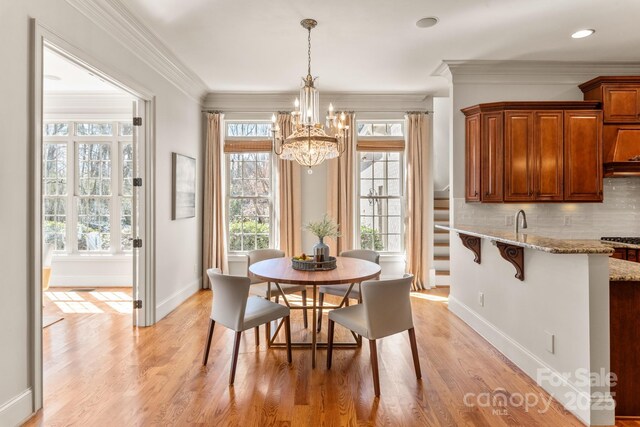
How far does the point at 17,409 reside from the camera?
2.13 metres

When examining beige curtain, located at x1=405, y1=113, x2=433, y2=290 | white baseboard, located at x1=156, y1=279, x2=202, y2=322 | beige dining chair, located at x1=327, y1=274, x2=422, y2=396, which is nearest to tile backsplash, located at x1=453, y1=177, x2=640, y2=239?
beige curtain, located at x1=405, y1=113, x2=433, y2=290

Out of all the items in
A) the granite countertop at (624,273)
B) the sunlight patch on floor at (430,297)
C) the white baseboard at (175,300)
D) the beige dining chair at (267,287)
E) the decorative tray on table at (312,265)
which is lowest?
the sunlight patch on floor at (430,297)

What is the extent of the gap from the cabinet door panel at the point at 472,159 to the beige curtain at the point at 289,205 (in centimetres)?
242

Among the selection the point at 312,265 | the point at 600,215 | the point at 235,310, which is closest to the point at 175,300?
the point at 235,310

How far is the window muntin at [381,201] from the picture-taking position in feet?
19.0

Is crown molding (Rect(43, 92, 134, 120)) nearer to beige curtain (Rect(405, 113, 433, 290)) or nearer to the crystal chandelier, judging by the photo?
the crystal chandelier

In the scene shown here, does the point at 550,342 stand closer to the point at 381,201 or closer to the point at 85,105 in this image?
the point at 381,201

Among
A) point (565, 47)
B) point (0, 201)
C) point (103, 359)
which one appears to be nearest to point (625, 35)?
point (565, 47)

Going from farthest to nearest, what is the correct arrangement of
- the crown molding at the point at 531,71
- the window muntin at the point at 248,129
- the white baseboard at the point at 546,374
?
the window muntin at the point at 248,129, the crown molding at the point at 531,71, the white baseboard at the point at 546,374

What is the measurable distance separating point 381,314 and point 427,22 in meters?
2.69

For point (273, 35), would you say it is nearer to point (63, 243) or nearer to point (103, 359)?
point (103, 359)

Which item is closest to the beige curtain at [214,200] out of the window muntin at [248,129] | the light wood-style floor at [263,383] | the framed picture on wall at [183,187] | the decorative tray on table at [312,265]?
the window muntin at [248,129]

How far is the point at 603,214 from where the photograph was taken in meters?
4.43

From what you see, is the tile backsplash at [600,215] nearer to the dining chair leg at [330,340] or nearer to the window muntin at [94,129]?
the dining chair leg at [330,340]
